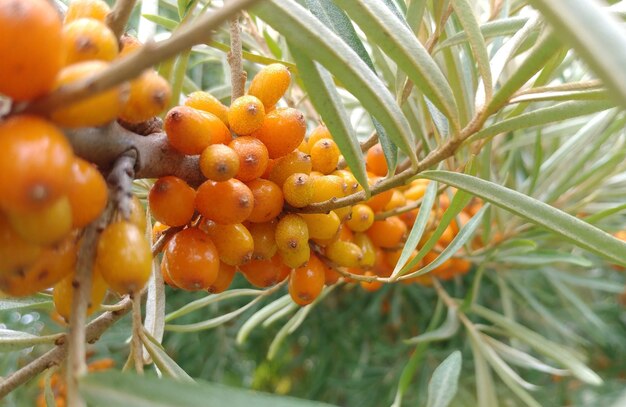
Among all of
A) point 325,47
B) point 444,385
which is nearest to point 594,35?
point 325,47

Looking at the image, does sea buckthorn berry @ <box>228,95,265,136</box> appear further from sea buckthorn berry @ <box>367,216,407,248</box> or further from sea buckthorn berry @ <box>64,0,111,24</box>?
sea buckthorn berry @ <box>367,216,407,248</box>

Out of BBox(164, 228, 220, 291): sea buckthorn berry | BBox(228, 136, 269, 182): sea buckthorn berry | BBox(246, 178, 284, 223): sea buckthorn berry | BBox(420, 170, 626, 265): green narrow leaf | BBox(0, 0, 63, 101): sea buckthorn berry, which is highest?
BBox(0, 0, 63, 101): sea buckthorn berry

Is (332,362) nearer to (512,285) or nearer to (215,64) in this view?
(512,285)

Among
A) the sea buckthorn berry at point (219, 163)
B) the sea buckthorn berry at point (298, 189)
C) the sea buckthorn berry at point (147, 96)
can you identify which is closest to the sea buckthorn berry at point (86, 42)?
the sea buckthorn berry at point (147, 96)

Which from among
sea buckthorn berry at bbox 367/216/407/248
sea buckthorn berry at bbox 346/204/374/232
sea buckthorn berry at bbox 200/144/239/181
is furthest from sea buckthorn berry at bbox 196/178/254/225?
sea buckthorn berry at bbox 367/216/407/248

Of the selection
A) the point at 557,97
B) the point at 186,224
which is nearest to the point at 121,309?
the point at 186,224

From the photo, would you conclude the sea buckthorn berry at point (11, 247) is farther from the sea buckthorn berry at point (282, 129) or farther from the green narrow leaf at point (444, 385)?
the green narrow leaf at point (444, 385)

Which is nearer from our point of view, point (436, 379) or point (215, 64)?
point (436, 379)
